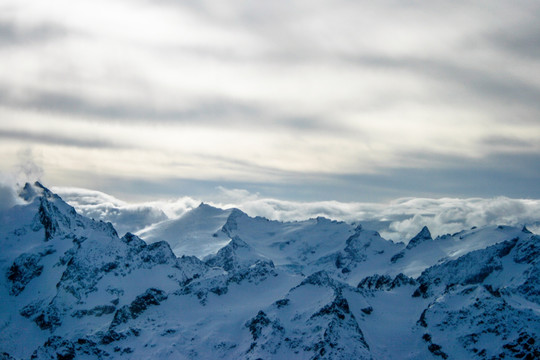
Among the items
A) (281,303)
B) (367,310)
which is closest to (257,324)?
(281,303)

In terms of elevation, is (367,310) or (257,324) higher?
(367,310)

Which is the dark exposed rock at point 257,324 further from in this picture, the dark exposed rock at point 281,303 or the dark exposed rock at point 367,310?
the dark exposed rock at point 367,310

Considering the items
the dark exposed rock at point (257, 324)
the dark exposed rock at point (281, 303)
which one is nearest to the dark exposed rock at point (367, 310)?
the dark exposed rock at point (281, 303)

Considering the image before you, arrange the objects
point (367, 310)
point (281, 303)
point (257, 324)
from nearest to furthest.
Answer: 1. point (257, 324)
2. point (281, 303)
3. point (367, 310)

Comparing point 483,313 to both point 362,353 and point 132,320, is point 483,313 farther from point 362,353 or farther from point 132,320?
point 132,320

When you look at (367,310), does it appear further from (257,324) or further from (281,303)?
(257,324)

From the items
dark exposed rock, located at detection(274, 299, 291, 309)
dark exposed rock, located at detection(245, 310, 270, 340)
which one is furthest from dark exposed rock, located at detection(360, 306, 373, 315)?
dark exposed rock, located at detection(245, 310, 270, 340)

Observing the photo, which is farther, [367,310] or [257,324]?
[367,310]

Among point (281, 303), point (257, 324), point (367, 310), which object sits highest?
point (281, 303)

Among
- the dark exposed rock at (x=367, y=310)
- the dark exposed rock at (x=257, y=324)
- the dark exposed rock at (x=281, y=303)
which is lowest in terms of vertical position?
the dark exposed rock at (x=257, y=324)

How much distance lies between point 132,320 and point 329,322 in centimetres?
7335

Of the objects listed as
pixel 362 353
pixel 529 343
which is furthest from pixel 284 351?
pixel 529 343

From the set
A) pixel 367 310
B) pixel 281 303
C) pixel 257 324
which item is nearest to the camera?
pixel 257 324

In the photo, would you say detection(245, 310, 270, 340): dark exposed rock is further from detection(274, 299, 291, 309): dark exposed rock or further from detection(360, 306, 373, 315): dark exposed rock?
detection(360, 306, 373, 315): dark exposed rock
